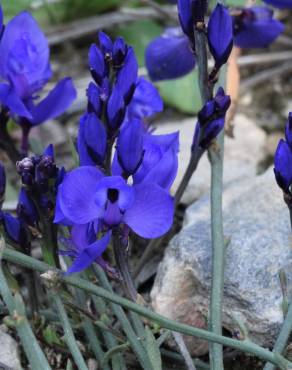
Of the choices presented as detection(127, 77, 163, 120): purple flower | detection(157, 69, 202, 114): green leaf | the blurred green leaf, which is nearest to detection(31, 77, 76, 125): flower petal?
detection(127, 77, 163, 120): purple flower

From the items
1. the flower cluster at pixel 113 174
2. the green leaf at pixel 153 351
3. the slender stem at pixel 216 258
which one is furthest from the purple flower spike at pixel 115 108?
the green leaf at pixel 153 351

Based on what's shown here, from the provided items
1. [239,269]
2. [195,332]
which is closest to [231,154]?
[239,269]

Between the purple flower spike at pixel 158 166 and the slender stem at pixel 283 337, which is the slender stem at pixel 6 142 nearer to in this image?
the purple flower spike at pixel 158 166

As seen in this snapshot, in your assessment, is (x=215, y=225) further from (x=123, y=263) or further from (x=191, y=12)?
(x=191, y=12)

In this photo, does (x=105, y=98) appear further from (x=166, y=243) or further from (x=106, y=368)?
(x=166, y=243)

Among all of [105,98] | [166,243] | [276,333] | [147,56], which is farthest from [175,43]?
[276,333]
